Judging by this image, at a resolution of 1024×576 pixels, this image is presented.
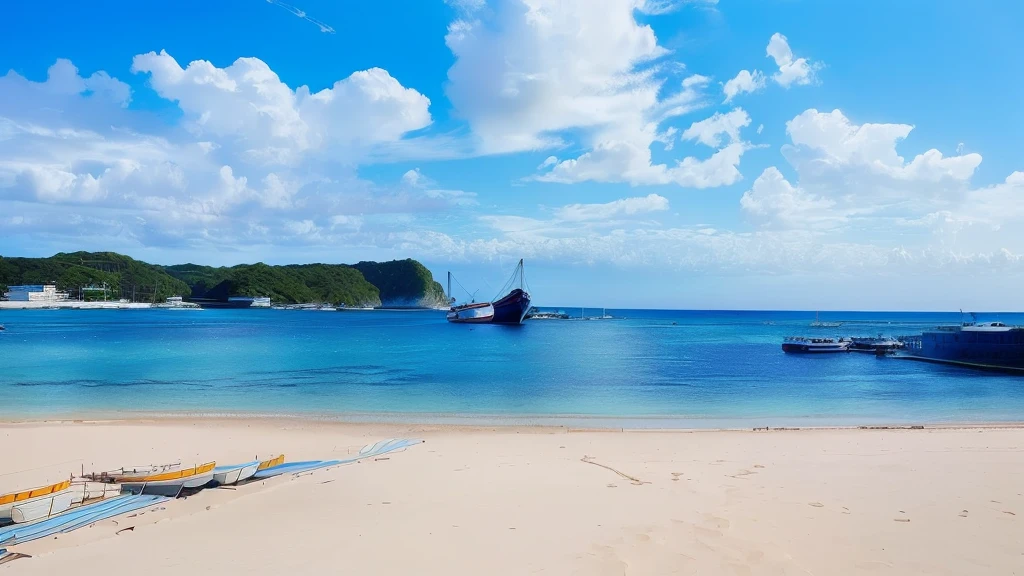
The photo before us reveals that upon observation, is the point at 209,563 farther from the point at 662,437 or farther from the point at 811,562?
the point at 662,437

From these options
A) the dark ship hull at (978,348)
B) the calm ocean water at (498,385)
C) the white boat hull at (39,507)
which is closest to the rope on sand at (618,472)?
the calm ocean water at (498,385)

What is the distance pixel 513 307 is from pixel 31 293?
156040 mm

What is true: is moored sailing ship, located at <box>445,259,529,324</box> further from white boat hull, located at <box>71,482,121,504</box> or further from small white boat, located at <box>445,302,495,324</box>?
white boat hull, located at <box>71,482,121,504</box>

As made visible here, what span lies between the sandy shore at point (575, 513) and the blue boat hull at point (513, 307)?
104 m

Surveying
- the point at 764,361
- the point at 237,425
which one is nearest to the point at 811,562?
the point at 237,425

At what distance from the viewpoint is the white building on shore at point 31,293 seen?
589ft

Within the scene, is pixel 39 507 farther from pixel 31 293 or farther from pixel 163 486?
pixel 31 293

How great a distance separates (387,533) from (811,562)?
5565 mm

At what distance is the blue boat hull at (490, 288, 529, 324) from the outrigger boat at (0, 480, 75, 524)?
110696mm

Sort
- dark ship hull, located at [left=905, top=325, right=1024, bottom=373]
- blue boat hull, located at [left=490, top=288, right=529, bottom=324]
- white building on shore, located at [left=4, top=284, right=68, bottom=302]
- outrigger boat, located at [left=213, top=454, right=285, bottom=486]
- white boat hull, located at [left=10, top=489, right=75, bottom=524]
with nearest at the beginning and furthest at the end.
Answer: white boat hull, located at [left=10, top=489, right=75, bottom=524], outrigger boat, located at [left=213, top=454, right=285, bottom=486], dark ship hull, located at [left=905, top=325, right=1024, bottom=373], blue boat hull, located at [left=490, top=288, right=529, bottom=324], white building on shore, located at [left=4, top=284, right=68, bottom=302]

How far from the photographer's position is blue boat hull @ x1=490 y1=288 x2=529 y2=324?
121 metres

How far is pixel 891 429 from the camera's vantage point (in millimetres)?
20625

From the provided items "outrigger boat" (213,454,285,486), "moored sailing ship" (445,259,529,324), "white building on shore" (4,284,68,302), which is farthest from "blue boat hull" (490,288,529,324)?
"white building on shore" (4,284,68,302)

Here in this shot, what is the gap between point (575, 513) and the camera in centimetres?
948
